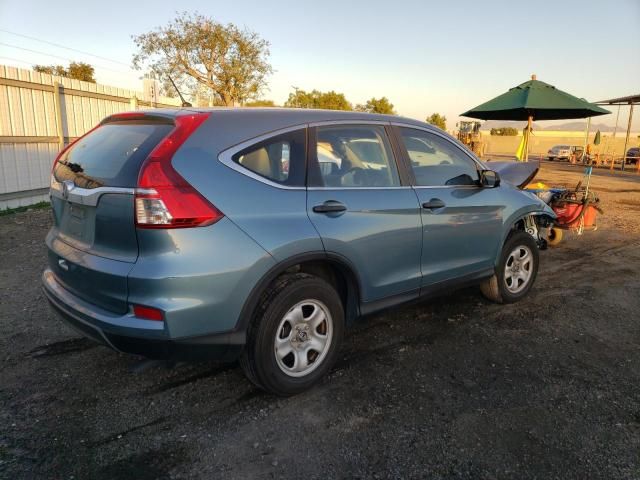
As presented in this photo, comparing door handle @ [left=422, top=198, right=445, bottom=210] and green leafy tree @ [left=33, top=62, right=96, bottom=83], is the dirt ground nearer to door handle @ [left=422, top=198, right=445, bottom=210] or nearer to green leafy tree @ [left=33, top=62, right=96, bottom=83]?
door handle @ [left=422, top=198, right=445, bottom=210]

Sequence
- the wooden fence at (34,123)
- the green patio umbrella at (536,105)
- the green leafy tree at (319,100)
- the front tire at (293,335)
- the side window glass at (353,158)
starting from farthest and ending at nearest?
1. the green leafy tree at (319,100)
2. the green patio umbrella at (536,105)
3. the wooden fence at (34,123)
4. the side window glass at (353,158)
5. the front tire at (293,335)

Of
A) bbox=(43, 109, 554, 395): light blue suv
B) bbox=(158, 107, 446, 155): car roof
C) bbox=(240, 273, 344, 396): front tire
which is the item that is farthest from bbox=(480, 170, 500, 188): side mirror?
bbox=(240, 273, 344, 396): front tire

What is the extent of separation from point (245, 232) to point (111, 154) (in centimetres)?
93

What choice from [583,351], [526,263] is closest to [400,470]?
[583,351]

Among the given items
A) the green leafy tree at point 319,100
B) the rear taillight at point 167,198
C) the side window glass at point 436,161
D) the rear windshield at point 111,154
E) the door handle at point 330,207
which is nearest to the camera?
the rear taillight at point 167,198

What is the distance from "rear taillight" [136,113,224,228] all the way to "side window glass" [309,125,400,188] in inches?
30.1

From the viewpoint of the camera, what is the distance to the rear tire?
4.43 metres

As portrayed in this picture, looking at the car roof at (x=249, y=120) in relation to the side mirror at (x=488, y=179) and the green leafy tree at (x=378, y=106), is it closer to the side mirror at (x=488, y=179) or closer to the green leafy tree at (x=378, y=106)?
the side mirror at (x=488, y=179)

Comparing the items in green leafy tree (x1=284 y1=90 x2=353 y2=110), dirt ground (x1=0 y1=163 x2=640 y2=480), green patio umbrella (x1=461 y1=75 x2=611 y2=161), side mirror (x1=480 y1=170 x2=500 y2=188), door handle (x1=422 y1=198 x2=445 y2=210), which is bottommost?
dirt ground (x1=0 y1=163 x2=640 y2=480)

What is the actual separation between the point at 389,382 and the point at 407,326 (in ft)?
3.41

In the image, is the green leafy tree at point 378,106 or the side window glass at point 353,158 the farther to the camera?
the green leafy tree at point 378,106

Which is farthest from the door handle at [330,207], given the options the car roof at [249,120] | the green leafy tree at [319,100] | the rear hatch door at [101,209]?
the green leafy tree at [319,100]

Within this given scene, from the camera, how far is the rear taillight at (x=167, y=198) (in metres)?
2.35

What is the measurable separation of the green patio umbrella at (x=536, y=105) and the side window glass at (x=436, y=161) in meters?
5.98
